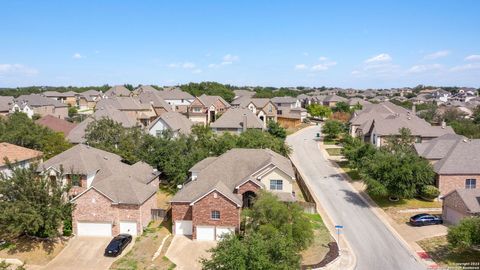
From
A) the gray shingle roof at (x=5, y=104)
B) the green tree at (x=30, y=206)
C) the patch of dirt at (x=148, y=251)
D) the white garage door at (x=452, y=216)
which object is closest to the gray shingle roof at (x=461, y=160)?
the white garage door at (x=452, y=216)

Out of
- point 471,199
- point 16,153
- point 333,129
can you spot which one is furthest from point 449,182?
point 16,153

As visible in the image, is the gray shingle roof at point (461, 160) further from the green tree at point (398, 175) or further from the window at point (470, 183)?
the green tree at point (398, 175)

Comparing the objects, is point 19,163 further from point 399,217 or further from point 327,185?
point 399,217

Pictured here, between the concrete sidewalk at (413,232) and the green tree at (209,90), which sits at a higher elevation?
the green tree at (209,90)

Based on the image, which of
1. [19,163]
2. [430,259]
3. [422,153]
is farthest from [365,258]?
[19,163]

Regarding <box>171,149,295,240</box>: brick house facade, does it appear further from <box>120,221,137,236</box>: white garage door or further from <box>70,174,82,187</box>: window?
<box>70,174,82,187</box>: window

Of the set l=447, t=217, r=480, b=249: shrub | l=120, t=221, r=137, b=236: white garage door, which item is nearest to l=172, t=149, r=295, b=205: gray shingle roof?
l=120, t=221, r=137, b=236: white garage door
